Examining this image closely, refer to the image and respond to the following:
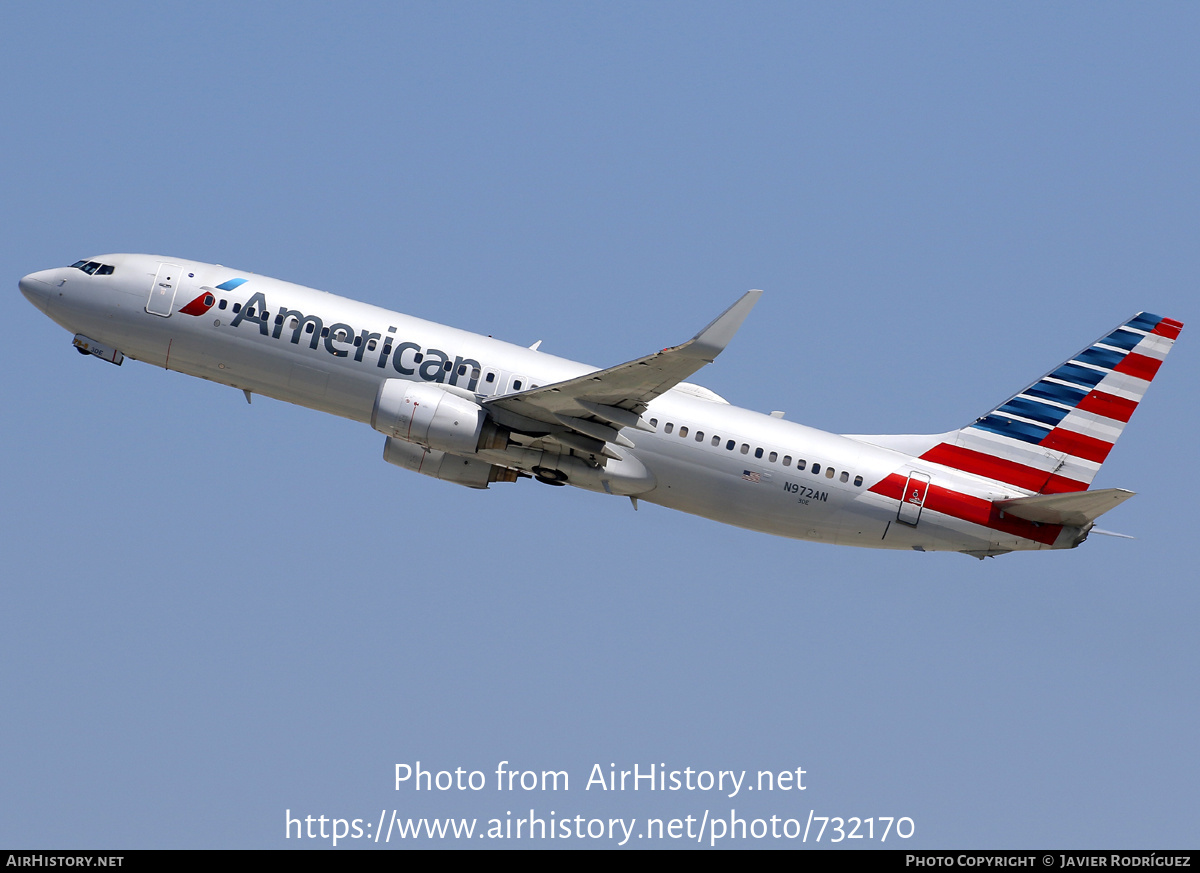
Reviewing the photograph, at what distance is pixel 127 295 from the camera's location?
40438 millimetres

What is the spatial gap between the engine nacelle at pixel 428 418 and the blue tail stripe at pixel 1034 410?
1737 centimetres

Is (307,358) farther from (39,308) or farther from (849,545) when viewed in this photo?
(849,545)

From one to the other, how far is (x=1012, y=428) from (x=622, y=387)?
14.2m

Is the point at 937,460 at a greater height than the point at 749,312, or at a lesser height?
lesser

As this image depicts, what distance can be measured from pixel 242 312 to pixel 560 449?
33.9ft

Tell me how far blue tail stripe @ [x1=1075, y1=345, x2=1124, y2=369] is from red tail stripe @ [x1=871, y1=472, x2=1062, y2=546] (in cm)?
703

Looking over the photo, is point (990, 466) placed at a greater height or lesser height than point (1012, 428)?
lesser

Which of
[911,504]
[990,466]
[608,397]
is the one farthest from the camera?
[990,466]

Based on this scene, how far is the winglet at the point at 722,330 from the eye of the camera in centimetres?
3319

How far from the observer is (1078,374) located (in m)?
43.7

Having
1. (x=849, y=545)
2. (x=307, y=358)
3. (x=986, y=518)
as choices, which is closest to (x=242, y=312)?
(x=307, y=358)

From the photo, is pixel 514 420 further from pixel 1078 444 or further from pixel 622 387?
pixel 1078 444

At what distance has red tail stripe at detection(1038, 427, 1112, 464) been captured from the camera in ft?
140

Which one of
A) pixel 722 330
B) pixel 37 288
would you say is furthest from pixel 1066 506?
pixel 37 288
